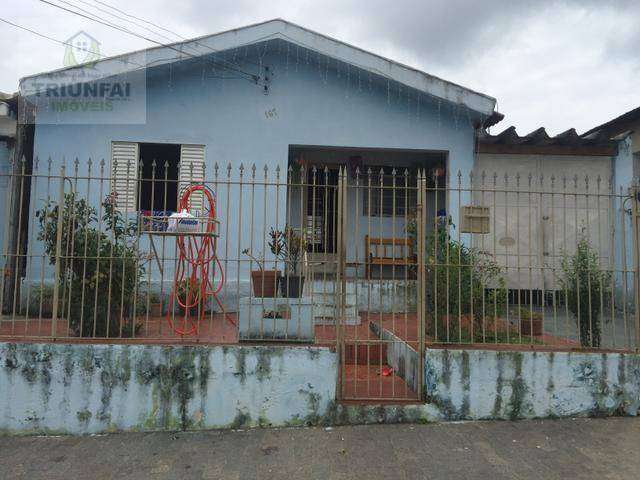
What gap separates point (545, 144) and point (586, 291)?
420 cm

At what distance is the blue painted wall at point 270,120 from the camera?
7367 millimetres

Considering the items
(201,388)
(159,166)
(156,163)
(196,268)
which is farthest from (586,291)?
(159,166)

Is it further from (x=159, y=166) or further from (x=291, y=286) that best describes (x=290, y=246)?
(x=159, y=166)

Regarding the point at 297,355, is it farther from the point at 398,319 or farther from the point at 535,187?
the point at 535,187

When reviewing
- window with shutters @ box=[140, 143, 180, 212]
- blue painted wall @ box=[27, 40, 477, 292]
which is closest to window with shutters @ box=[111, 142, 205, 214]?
window with shutters @ box=[140, 143, 180, 212]

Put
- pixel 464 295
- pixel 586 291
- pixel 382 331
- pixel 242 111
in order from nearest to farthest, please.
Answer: pixel 586 291
pixel 464 295
pixel 382 331
pixel 242 111

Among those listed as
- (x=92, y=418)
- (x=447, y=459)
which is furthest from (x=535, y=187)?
(x=92, y=418)

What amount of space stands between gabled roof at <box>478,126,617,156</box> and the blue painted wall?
0.42 metres

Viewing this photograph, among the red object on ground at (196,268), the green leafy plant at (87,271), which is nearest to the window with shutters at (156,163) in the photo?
the red object on ground at (196,268)

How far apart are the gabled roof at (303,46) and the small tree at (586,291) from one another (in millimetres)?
3750

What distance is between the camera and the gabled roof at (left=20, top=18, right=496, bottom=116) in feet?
23.4

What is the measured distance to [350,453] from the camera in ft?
11.5

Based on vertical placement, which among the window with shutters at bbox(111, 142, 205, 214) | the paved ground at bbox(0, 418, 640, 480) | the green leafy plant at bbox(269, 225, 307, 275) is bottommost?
the paved ground at bbox(0, 418, 640, 480)

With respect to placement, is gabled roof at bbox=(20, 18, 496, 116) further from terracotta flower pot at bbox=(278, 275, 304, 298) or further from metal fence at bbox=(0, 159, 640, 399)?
terracotta flower pot at bbox=(278, 275, 304, 298)
